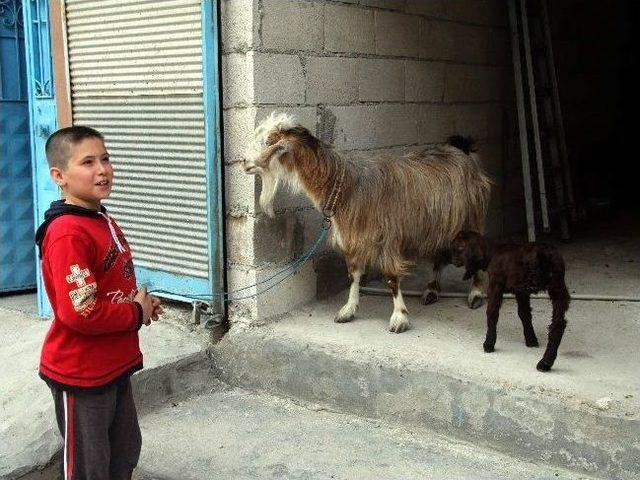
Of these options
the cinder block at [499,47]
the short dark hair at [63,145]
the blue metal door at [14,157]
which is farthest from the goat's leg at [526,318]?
the blue metal door at [14,157]

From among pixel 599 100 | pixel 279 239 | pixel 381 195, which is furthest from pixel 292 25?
pixel 599 100

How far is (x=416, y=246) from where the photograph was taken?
4.64 m

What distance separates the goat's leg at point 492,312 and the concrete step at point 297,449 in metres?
0.53

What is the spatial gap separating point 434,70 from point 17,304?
11.9 ft

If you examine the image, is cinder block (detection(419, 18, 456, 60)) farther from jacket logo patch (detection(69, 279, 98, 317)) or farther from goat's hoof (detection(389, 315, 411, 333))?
jacket logo patch (detection(69, 279, 98, 317))

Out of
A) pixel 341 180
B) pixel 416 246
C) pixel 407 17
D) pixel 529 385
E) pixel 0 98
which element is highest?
pixel 407 17

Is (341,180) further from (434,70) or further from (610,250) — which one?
(610,250)

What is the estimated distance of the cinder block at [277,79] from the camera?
4387mm

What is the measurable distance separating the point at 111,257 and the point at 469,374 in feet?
6.02

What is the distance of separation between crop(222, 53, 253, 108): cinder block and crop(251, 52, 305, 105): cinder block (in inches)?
1.4

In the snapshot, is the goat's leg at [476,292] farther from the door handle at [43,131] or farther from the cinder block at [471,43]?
the door handle at [43,131]

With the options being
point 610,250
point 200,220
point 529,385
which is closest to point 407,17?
point 200,220

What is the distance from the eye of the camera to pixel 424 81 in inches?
224

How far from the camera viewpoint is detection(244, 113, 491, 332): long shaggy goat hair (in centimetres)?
421
